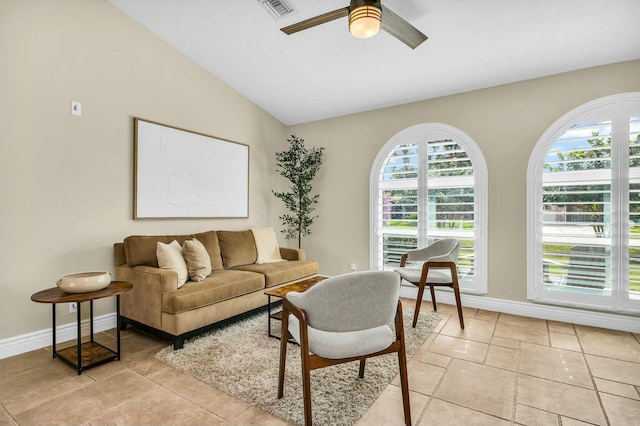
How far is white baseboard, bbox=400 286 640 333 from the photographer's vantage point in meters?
3.21

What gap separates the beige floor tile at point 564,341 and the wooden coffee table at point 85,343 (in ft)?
12.2

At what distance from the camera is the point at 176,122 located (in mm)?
3865

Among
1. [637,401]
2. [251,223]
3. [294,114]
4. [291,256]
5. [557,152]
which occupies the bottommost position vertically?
[637,401]

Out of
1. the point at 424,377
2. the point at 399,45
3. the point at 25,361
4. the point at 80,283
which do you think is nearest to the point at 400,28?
the point at 399,45

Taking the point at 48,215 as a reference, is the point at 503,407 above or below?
below

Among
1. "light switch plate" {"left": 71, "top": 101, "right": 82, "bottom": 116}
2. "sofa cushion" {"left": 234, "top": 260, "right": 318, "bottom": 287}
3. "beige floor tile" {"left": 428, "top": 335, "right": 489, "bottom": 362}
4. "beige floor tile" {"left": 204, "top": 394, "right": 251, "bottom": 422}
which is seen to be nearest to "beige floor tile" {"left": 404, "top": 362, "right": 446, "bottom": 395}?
"beige floor tile" {"left": 428, "top": 335, "right": 489, "bottom": 362}

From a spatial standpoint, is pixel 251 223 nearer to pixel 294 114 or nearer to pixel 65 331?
pixel 294 114

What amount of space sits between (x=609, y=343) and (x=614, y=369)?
62cm

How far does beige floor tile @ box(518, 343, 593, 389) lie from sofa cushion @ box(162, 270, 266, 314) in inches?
97.3

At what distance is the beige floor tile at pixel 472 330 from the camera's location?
306 centimetres

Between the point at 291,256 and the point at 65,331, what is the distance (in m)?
2.55

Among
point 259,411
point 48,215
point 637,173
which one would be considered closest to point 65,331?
point 48,215

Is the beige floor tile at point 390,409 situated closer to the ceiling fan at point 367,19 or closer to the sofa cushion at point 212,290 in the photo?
the sofa cushion at point 212,290

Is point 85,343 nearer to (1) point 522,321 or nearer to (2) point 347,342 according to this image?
(2) point 347,342
